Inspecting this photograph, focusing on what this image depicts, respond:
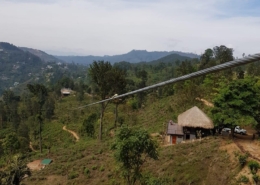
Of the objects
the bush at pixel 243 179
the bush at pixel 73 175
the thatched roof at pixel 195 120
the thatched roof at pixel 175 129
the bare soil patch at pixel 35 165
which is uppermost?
the thatched roof at pixel 195 120

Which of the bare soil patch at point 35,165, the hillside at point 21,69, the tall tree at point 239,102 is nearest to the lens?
the tall tree at point 239,102

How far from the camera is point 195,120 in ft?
56.8

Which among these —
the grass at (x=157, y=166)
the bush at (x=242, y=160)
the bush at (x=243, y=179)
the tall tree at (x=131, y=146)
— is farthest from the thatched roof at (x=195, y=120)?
the tall tree at (x=131, y=146)

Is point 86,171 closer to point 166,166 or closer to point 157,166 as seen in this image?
point 157,166

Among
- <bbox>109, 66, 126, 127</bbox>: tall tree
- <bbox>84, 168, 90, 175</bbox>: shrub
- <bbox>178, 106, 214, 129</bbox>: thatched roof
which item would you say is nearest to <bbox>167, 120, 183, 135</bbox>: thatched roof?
<bbox>178, 106, 214, 129</bbox>: thatched roof

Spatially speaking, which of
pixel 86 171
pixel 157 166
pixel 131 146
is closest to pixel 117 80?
pixel 86 171

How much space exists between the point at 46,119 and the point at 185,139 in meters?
30.3

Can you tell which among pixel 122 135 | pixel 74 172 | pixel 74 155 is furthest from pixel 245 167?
pixel 74 155

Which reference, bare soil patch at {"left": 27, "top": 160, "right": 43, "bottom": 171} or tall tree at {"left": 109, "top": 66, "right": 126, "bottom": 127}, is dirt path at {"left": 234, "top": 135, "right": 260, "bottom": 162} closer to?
tall tree at {"left": 109, "top": 66, "right": 126, "bottom": 127}

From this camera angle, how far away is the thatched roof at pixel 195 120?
16922 mm

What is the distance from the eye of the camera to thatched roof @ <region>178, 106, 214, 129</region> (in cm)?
1692

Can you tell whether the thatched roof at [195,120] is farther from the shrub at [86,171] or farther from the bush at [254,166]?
the shrub at [86,171]

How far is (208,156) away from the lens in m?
12.8

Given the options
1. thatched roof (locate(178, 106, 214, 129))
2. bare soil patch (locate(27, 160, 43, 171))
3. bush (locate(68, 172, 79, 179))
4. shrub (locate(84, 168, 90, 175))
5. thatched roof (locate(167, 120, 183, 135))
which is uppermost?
thatched roof (locate(178, 106, 214, 129))
